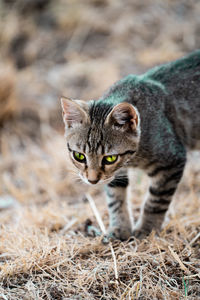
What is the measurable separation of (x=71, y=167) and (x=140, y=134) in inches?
78.0

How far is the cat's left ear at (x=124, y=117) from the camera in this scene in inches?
99.5

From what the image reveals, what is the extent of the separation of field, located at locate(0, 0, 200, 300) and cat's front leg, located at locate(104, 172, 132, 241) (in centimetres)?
16

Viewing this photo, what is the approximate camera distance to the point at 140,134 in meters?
2.85

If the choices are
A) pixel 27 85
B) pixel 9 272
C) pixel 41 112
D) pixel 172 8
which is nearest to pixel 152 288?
pixel 9 272

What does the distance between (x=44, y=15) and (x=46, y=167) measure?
613 centimetres

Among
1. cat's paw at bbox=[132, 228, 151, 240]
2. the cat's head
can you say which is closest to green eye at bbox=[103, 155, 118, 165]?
the cat's head

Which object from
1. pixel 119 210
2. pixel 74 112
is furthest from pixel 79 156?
pixel 119 210

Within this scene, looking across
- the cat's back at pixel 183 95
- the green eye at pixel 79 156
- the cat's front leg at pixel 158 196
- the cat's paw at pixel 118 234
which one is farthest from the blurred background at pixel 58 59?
the cat's back at pixel 183 95

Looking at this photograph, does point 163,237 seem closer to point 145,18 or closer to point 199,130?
point 199,130

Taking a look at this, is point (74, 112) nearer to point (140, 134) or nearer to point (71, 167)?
point (140, 134)

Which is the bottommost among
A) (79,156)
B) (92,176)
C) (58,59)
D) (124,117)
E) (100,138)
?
(92,176)

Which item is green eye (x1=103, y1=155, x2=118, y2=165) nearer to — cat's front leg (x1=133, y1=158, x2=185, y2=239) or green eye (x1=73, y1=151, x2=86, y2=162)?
green eye (x1=73, y1=151, x2=86, y2=162)

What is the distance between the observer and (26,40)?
8.60m

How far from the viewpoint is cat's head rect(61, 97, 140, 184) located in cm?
261
